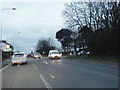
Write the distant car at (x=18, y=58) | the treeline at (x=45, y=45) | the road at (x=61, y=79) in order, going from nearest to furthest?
the road at (x=61, y=79) < the distant car at (x=18, y=58) < the treeline at (x=45, y=45)

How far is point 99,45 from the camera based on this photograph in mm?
44312

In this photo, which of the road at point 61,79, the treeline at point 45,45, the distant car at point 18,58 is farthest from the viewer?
the treeline at point 45,45

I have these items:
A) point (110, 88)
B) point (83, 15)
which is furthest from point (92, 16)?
point (110, 88)

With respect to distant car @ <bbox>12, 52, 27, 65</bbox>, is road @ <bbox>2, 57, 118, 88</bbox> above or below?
below

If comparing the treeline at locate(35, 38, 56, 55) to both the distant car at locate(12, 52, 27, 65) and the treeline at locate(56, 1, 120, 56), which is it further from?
the distant car at locate(12, 52, 27, 65)

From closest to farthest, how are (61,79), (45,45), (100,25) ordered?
1. (61,79)
2. (100,25)
3. (45,45)

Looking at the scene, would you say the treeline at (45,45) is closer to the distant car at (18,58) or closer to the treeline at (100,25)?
the treeline at (100,25)

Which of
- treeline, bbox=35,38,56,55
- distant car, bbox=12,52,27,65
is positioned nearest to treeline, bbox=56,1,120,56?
distant car, bbox=12,52,27,65

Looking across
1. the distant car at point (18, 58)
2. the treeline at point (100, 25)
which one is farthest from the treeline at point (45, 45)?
the distant car at point (18, 58)

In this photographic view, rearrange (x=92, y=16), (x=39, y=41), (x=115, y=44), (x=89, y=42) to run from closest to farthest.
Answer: (x=115, y=44) → (x=89, y=42) → (x=92, y=16) → (x=39, y=41)

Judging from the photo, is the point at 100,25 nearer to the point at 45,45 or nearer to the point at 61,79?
the point at 61,79

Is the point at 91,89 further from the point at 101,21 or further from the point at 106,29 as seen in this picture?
the point at 101,21

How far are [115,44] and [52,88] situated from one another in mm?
30253

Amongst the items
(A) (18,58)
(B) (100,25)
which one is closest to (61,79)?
(A) (18,58)
